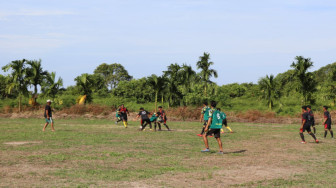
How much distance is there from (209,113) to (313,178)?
5.12m

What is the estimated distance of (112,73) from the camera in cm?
8975

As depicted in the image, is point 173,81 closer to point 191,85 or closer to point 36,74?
point 191,85

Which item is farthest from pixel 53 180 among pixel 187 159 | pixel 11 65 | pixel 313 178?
pixel 11 65

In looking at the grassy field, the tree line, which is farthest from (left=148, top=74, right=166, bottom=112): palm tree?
the grassy field

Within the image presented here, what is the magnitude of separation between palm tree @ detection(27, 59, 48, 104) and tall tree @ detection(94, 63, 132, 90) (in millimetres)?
33828

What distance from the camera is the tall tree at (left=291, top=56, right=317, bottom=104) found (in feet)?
167

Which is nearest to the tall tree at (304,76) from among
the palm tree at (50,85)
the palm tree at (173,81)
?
the palm tree at (173,81)

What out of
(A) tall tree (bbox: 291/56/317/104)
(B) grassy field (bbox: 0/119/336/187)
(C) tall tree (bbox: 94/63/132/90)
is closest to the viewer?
(B) grassy field (bbox: 0/119/336/187)

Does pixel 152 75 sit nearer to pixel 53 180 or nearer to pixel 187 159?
pixel 187 159

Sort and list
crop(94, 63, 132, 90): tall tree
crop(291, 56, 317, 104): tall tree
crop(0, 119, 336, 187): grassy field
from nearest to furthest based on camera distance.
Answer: crop(0, 119, 336, 187): grassy field → crop(291, 56, 317, 104): tall tree → crop(94, 63, 132, 90): tall tree

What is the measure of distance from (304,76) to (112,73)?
1938 inches

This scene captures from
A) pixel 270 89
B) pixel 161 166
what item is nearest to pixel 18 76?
pixel 270 89

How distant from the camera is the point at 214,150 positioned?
15242 millimetres

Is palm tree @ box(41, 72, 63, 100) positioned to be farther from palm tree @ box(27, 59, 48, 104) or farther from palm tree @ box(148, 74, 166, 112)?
palm tree @ box(148, 74, 166, 112)
